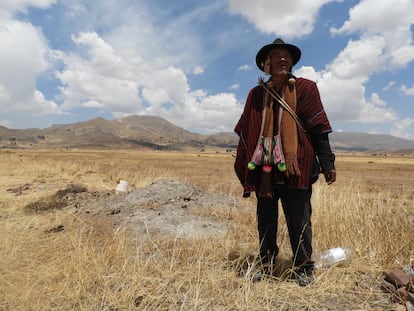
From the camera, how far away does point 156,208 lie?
5.93 metres

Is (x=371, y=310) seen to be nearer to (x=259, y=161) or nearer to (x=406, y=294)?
(x=406, y=294)

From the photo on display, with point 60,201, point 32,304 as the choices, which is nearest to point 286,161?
point 32,304

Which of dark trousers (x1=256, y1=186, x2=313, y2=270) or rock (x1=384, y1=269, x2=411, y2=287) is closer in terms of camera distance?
rock (x1=384, y1=269, x2=411, y2=287)

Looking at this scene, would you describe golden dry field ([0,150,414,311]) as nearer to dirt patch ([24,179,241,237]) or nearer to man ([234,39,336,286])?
man ([234,39,336,286])

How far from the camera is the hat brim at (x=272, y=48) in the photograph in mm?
2363

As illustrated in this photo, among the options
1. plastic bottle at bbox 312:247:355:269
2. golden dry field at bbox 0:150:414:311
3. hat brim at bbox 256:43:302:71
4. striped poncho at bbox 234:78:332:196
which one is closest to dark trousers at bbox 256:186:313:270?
striped poncho at bbox 234:78:332:196

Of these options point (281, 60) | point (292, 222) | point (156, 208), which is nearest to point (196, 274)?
point (292, 222)

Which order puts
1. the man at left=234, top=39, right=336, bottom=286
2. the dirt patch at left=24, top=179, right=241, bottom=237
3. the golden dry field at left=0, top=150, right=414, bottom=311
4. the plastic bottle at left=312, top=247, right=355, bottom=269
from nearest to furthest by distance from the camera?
the golden dry field at left=0, top=150, right=414, bottom=311, the man at left=234, top=39, right=336, bottom=286, the plastic bottle at left=312, top=247, right=355, bottom=269, the dirt patch at left=24, top=179, right=241, bottom=237

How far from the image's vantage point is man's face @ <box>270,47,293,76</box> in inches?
93.5

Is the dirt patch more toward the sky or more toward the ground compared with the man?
more toward the ground

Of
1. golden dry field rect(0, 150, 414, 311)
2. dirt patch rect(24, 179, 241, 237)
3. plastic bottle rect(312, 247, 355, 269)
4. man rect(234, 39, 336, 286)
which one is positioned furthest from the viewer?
dirt patch rect(24, 179, 241, 237)

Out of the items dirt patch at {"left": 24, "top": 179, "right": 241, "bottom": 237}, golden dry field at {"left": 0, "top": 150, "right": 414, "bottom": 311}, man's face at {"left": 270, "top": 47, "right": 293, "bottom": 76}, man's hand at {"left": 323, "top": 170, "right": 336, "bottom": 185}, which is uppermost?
man's face at {"left": 270, "top": 47, "right": 293, "bottom": 76}

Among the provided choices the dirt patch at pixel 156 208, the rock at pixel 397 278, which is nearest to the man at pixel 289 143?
the rock at pixel 397 278

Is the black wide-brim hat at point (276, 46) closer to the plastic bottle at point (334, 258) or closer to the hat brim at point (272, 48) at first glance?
the hat brim at point (272, 48)
